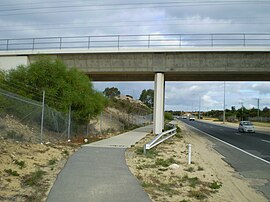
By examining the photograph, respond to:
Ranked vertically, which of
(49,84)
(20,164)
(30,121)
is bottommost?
(20,164)

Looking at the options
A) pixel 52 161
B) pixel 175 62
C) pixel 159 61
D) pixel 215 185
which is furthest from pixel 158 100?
pixel 215 185

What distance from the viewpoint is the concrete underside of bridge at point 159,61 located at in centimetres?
2923

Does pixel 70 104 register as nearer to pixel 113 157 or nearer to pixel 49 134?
pixel 49 134

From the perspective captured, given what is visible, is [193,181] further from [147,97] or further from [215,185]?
[147,97]

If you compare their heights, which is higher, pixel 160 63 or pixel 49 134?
pixel 160 63

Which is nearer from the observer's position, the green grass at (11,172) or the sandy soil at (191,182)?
the sandy soil at (191,182)

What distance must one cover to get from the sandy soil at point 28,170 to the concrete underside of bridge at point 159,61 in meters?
15.8

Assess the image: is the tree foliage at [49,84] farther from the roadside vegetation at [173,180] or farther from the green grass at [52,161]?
the roadside vegetation at [173,180]

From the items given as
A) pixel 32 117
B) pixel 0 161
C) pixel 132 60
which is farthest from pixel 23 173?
pixel 132 60

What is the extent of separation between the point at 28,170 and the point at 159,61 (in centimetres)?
2127

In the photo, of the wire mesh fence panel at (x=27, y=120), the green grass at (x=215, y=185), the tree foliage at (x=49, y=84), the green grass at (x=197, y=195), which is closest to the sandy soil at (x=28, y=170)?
the wire mesh fence panel at (x=27, y=120)

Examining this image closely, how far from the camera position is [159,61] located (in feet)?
99.3

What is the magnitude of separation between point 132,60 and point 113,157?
56.7 ft

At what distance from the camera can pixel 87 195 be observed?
7.65 m
